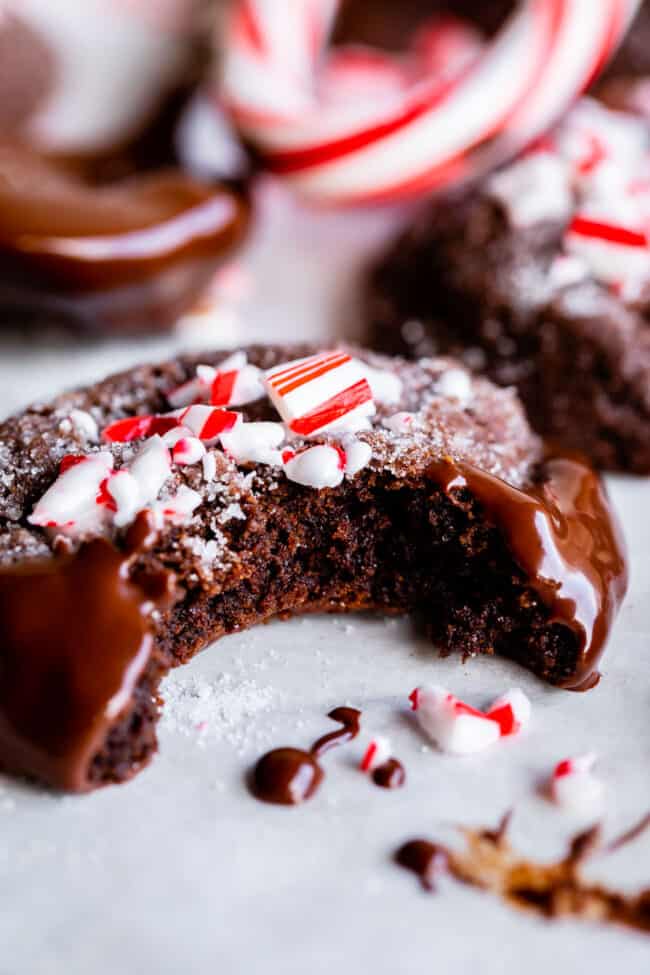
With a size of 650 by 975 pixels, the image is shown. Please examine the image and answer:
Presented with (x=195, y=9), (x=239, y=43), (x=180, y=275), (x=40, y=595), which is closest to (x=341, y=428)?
(x=40, y=595)

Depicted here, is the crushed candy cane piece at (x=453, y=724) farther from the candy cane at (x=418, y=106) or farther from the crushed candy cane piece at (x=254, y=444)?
the candy cane at (x=418, y=106)

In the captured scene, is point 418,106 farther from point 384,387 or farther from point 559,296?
point 384,387

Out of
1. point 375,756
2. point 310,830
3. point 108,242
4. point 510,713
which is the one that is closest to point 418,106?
point 108,242

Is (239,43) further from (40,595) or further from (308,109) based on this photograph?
(40,595)

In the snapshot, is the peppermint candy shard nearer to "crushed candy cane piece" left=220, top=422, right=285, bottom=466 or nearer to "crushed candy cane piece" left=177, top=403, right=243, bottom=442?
"crushed candy cane piece" left=177, top=403, right=243, bottom=442

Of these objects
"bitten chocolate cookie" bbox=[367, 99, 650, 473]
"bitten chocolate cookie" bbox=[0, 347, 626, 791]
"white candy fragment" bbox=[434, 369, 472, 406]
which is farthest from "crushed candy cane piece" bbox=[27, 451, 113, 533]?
"bitten chocolate cookie" bbox=[367, 99, 650, 473]

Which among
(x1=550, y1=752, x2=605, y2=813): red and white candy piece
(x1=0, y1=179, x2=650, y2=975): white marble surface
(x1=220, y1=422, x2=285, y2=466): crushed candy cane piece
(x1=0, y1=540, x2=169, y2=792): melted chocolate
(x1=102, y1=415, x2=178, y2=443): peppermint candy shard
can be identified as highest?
(x1=220, y1=422, x2=285, y2=466): crushed candy cane piece
